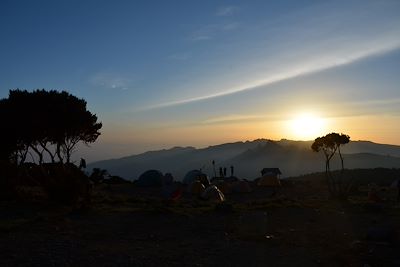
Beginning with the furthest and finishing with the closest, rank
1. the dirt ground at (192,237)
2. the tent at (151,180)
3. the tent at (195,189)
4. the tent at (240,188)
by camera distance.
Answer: the tent at (151,180) < the tent at (240,188) < the tent at (195,189) < the dirt ground at (192,237)

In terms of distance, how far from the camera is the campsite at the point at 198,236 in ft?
39.4

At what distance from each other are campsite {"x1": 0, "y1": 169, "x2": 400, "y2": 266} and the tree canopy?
6.32m

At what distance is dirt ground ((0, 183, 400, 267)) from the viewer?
11977mm

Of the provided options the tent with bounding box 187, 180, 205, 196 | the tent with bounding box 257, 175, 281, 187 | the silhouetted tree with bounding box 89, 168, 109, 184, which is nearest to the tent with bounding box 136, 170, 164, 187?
the silhouetted tree with bounding box 89, 168, 109, 184

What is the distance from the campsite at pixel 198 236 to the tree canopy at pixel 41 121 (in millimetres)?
6318

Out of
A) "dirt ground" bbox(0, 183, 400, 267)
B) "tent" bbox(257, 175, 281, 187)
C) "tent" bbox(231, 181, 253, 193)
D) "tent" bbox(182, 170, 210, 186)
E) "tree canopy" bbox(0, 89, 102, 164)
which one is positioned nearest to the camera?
"dirt ground" bbox(0, 183, 400, 267)

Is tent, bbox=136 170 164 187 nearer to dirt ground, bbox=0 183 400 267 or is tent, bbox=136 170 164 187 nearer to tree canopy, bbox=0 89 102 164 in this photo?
tree canopy, bbox=0 89 102 164

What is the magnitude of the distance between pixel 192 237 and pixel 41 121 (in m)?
15.9

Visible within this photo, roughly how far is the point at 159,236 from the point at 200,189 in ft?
78.2

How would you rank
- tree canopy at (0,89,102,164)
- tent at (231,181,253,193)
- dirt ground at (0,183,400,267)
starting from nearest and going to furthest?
dirt ground at (0,183,400,267), tree canopy at (0,89,102,164), tent at (231,181,253,193)

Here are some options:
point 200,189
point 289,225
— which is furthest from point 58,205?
point 200,189

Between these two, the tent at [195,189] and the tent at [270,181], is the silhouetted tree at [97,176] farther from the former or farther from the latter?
the tent at [270,181]

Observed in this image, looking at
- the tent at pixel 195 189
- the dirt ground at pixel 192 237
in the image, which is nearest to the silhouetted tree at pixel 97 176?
the tent at pixel 195 189

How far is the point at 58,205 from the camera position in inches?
874
